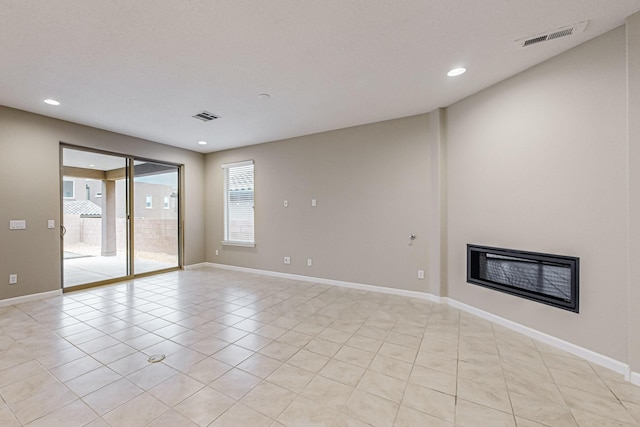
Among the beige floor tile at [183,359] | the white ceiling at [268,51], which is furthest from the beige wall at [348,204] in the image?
the beige floor tile at [183,359]

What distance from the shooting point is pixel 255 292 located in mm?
4328

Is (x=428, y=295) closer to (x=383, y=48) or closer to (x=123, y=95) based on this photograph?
(x=383, y=48)

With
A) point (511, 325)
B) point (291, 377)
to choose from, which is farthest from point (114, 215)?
point (511, 325)

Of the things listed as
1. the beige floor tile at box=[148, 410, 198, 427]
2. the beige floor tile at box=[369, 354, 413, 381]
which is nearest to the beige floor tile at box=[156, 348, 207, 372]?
the beige floor tile at box=[148, 410, 198, 427]

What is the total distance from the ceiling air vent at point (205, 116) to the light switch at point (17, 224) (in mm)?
2819

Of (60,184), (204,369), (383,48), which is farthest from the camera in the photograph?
(60,184)

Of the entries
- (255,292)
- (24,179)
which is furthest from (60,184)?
(255,292)

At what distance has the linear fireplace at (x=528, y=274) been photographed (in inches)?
97.0

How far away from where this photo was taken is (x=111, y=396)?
1867 millimetres

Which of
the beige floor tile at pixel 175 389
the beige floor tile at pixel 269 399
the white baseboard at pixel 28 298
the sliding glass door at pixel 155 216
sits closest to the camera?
the beige floor tile at pixel 269 399

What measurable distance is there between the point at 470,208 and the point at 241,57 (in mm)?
3144

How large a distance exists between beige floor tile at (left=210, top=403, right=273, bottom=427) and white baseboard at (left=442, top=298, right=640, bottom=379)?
105 inches

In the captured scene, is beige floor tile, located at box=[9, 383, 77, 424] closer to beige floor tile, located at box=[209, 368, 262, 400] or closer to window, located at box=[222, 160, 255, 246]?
beige floor tile, located at box=[209, 368, 262, 400]

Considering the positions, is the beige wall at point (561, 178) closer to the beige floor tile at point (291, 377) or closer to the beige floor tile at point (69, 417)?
the beige floor tile at point (291, 377)
